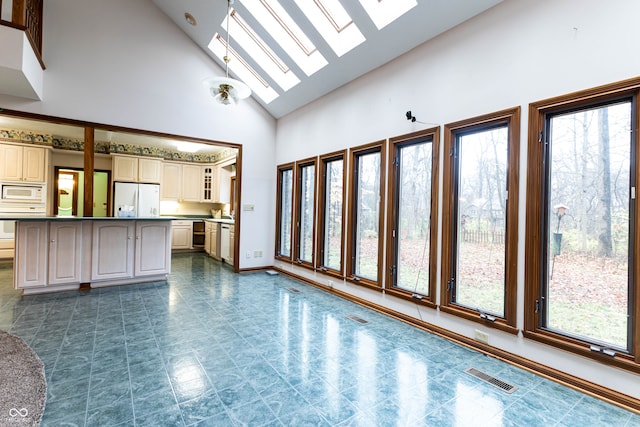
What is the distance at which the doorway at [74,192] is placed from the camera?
7.41 meters

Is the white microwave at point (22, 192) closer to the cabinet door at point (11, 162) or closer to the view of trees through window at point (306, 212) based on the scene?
the cabinet door at point (11, 162)

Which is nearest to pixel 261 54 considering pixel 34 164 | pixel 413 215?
pixel 413 215

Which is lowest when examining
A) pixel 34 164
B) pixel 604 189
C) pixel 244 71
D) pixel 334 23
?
pixel 604 189

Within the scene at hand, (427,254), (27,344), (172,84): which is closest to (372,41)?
(427,254)

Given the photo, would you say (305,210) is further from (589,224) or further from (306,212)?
(589,224)

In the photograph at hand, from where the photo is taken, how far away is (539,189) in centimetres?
242

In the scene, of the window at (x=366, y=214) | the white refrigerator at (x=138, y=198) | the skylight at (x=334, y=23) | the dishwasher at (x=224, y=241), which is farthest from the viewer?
the white refrigerator at (x=138, y=198)

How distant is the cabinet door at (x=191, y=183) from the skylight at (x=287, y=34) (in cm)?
520

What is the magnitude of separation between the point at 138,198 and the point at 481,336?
776 centimetres

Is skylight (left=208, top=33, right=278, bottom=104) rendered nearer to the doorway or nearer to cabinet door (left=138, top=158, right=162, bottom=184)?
cabinet door (left=138, top=158, right=162, bottom=184)

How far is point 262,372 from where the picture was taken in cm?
227

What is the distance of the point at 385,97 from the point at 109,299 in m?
4.53

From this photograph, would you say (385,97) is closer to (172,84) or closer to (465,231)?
(465,231)

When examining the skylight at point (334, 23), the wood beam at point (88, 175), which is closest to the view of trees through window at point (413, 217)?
the skylight at point (334, 23)
